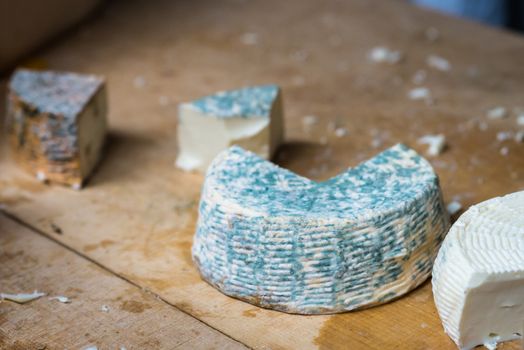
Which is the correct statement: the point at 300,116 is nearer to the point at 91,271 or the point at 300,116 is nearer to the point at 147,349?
the point at 91,271

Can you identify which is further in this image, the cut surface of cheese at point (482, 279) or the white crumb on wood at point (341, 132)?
the white crumb on wood at point (341, 132)

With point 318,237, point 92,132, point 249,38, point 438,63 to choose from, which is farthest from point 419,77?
point 318,237

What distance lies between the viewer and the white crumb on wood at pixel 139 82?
3570 millimetres

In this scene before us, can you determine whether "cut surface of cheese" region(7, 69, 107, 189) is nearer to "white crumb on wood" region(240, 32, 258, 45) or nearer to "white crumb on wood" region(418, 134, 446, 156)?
"white crumb on wood" region(240, 32, 258, 45)

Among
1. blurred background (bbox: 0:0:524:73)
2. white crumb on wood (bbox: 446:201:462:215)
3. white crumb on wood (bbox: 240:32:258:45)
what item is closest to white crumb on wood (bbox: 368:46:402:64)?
white crumb on wood (bbox: 240:32:258:45)

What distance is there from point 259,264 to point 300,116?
3.82ft

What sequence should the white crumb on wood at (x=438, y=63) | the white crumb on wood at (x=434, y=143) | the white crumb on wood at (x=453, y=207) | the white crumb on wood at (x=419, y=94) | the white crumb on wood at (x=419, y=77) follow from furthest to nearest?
the white crumb on wood at (x=438, y=63) → the white crumb on wood at (x=419, y=77) → the white crumb on wood at (x=419, y=94) → the white crumb on wood at (x=434, y=143) → the white crumb on wood at (x=453, y=207)

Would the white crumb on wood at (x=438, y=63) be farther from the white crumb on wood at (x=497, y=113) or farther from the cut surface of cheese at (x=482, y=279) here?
the cut surface of cheese at (x=482, y=279)

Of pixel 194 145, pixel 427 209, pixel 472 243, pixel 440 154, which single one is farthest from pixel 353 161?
pixel 472 243

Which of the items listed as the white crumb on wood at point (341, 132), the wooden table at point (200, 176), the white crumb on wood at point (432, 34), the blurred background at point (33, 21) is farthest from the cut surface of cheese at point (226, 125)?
the white crumb on wood at point (432, 34)

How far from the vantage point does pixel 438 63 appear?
3.71 m

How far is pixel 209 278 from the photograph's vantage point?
2.40 meters

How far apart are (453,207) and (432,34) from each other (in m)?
1.44

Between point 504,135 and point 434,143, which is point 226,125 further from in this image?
point 504,135
